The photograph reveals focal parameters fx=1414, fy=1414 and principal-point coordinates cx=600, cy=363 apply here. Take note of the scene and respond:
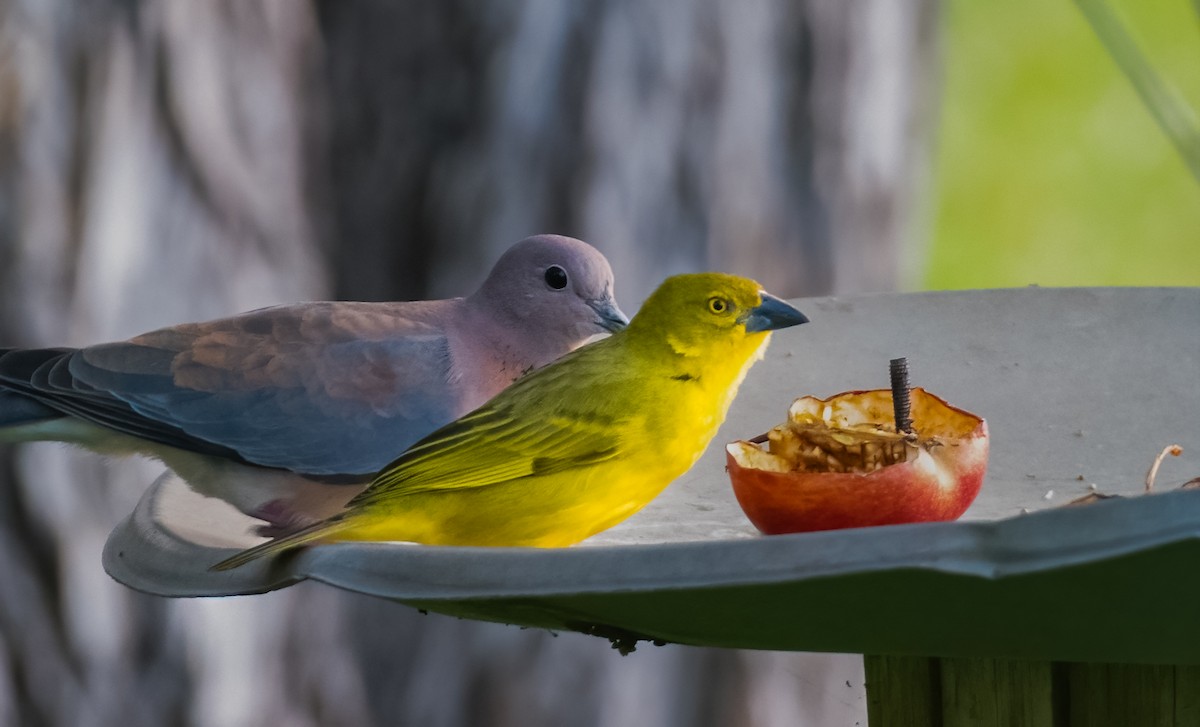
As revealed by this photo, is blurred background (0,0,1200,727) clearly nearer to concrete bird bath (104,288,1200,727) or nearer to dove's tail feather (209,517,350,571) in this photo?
concrete bird bath (104,288,1200,727)

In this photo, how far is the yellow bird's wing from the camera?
5.78ft

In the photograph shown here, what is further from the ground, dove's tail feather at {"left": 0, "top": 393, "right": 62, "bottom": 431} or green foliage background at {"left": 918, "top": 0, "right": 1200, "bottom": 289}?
green foliage background at {"left": 918, "top": 0, "right": 1200, "bottom": 289}

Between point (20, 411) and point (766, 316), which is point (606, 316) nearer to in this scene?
point (766, 316)

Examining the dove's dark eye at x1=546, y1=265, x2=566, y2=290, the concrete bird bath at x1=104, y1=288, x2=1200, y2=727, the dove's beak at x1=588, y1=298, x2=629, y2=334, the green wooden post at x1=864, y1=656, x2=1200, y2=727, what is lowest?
→ the green wooden post at x1=864, y1=656, x2=1200, y2=727

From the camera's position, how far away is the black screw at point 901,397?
73.0 inches

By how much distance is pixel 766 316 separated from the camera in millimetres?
2014

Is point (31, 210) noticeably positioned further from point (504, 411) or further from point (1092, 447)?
point (1092, 447)

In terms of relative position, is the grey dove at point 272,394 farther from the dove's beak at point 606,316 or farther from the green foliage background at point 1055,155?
the green foliage background at point 1055,155

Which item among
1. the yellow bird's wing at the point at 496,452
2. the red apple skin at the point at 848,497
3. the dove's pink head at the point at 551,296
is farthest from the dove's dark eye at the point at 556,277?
the red apple skin at the point at 848,497

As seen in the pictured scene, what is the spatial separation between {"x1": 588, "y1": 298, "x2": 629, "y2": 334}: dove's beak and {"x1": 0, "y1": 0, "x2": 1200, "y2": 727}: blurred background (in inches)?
40.6

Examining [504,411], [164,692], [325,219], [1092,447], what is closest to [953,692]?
[1092,447]

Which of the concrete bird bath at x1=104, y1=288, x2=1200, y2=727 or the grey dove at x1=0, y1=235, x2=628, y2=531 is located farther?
the grey dove at x1=0, y1=235, x2=628, y2=531

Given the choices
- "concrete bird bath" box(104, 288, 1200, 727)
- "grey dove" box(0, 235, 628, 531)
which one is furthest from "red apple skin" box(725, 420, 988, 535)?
"grey dove" box(0, 235, 628, 531)

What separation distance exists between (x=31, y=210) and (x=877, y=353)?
6.57ft
